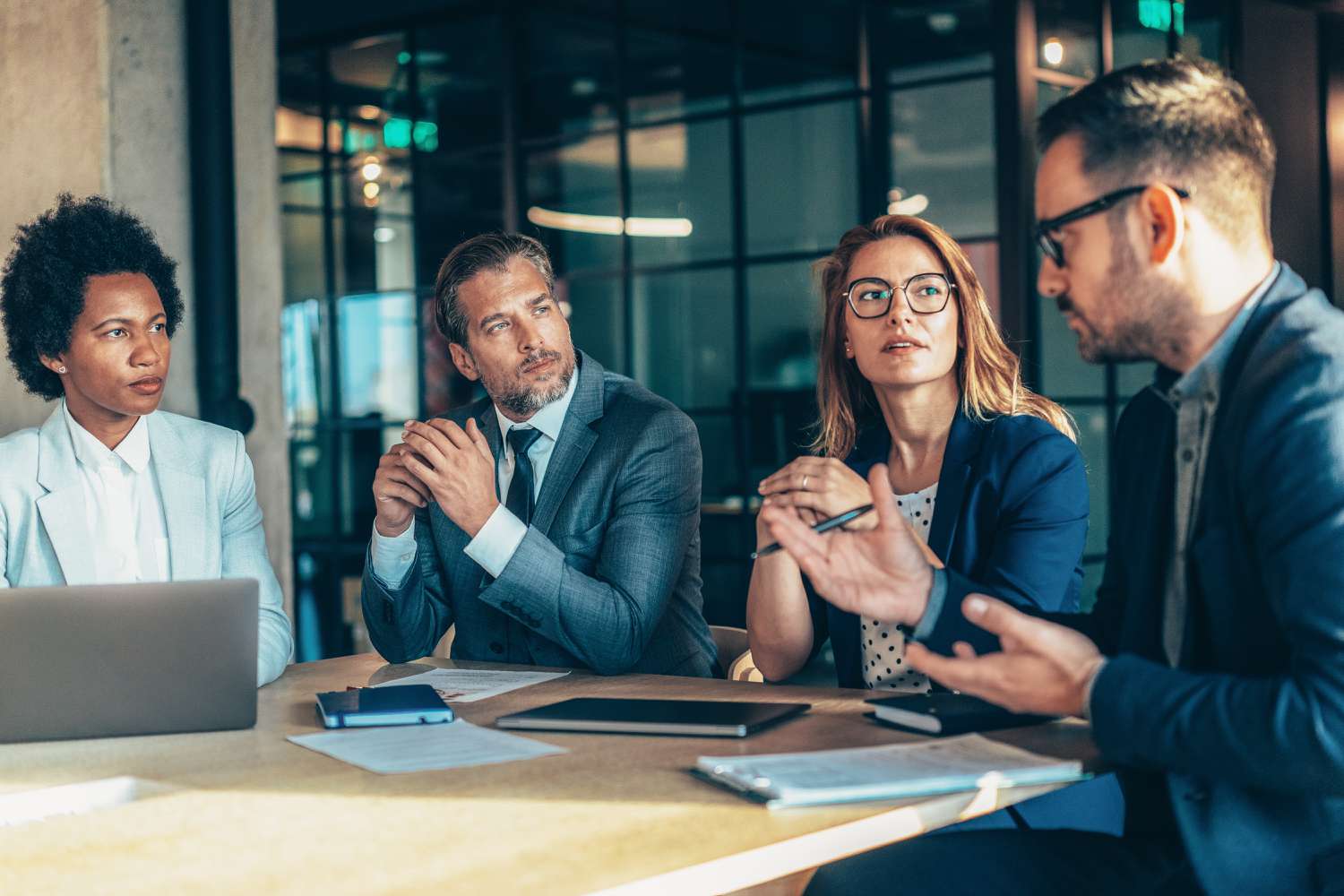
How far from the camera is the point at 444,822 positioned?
136 centimetres

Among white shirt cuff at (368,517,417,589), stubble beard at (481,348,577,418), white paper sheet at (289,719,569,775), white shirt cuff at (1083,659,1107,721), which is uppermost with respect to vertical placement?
stubble beard at (481,348,577,418)

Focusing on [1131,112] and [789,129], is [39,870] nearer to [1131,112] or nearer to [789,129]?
[1131,112]

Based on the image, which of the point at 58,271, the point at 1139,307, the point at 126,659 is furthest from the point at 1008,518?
the point at 58,271

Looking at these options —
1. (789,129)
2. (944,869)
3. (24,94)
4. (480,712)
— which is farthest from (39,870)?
(789,129)

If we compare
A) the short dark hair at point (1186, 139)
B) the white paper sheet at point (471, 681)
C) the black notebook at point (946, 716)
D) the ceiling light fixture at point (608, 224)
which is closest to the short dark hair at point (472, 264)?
the white paper sheet at point (471, 681)

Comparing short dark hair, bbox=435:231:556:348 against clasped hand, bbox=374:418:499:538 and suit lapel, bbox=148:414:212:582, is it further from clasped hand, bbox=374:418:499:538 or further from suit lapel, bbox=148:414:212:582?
suit lapel, bbox=148:414:212:582

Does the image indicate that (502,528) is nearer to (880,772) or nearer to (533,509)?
(533,509)

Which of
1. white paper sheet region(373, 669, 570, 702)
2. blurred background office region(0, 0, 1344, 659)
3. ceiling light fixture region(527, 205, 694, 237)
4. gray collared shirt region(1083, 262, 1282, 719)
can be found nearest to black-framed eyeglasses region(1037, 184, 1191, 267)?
gray collared shirt region(1083, 262, 1282, 719)

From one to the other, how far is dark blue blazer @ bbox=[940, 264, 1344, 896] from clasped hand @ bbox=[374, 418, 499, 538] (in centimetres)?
119

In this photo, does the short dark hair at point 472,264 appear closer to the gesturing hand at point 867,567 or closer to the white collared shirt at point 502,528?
the white collared shirt at point 502,528

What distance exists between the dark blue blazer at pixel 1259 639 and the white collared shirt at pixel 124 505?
1.78m

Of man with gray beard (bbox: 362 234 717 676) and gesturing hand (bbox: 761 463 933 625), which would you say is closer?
gesturing hand (bbox: 761 463 933 625)

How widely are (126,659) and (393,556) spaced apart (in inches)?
31.1

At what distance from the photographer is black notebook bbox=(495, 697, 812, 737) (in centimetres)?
173
